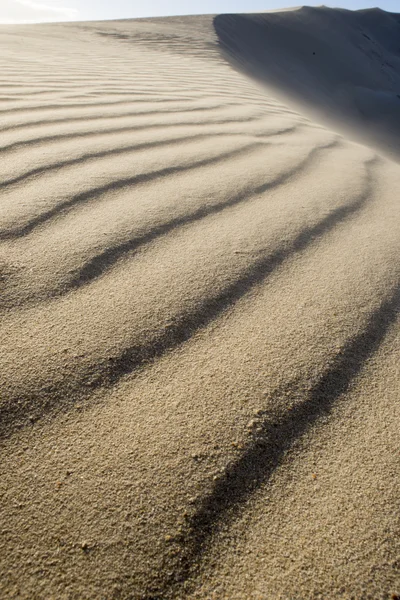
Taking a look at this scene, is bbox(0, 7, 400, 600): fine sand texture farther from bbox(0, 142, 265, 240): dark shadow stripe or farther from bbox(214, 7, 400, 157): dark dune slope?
bbox(214, 7, 400, 157): dark dune slope

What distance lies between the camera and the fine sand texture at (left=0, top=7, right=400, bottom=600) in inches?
22.2

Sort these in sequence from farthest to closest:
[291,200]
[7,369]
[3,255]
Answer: [291,200] → [3,255] → [7,369]

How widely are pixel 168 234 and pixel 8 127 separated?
40.8 inches

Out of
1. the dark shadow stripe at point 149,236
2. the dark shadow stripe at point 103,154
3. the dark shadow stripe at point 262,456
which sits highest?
the dark shadow stripe at point 103,154

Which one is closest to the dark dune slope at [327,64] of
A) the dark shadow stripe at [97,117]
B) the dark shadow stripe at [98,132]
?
the dark shadow stripe at [97,117]

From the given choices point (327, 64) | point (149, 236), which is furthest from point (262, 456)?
point (327, 64)

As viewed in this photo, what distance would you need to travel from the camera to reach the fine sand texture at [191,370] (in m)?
0.56

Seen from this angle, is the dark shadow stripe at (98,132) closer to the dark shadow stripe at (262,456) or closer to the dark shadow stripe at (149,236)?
the dark shadow stripe at (149,236)

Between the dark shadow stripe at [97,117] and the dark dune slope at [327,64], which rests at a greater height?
the dark dune slope at [327,64]

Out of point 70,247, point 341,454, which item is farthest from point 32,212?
point 341,454

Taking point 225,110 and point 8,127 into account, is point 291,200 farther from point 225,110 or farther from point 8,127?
point 225,110

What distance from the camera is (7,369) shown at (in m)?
0.76

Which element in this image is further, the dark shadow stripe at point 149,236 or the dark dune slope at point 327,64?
the dark dune slope at point 327,64

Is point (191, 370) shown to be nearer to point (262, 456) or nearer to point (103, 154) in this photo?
point (262, 456)
